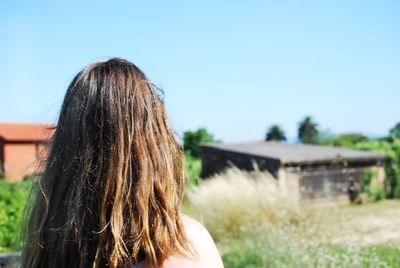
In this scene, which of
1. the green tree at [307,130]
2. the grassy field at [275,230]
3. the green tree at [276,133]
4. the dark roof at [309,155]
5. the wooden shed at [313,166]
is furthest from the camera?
the green tree at [276,133]

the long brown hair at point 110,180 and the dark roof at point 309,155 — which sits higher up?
the long brown hair at point 110,180

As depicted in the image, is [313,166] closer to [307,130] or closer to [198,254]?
[198,254]

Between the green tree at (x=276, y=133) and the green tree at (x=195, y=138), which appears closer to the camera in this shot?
the green tree at (x=195, y=138)

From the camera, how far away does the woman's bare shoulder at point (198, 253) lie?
137 cm

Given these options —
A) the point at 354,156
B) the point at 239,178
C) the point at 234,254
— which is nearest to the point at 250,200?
the point at 239,178

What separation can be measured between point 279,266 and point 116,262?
5.02 meters

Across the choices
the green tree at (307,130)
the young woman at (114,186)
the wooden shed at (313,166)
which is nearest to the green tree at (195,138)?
the green tree at (307,130)

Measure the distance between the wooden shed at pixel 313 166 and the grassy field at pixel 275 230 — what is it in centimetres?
621

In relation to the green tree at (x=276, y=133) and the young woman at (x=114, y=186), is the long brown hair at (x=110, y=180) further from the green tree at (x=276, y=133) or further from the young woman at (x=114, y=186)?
the green tree at (x=276, y=133)

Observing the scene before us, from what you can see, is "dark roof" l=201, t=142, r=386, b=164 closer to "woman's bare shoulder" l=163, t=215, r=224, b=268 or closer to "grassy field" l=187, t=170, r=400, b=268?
"grassy field" l=187, t=170, r=400, b=268

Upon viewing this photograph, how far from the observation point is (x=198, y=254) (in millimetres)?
1388

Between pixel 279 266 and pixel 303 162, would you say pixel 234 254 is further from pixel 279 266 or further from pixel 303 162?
pixel 303 162

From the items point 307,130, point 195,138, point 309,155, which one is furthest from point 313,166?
point 307,130

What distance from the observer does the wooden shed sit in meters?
21.2
